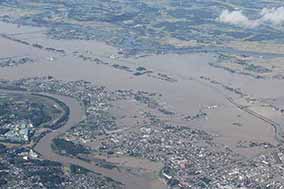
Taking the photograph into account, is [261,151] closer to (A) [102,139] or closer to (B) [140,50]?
(A) [102,139]

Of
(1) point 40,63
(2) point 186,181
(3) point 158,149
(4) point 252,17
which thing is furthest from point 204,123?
(4) point 252,17

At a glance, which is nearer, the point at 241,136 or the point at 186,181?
the point at 186,181

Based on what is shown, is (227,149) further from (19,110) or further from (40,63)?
(40,63)

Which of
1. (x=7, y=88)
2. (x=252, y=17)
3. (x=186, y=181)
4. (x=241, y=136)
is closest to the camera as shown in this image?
(x=186, y=181)

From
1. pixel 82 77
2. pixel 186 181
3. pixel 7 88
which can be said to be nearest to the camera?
pixel 186 181

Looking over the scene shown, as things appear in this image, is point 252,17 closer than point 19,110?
No

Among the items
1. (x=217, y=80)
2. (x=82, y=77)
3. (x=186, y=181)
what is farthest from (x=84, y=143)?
(x=217, y=80)

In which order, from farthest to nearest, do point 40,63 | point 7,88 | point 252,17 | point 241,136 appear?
point 252,17 < point 40,63 < point 7,88 < point 241,136

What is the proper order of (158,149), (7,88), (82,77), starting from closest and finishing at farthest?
1. (158,149)
2. (7,88)
3. (82,77)
